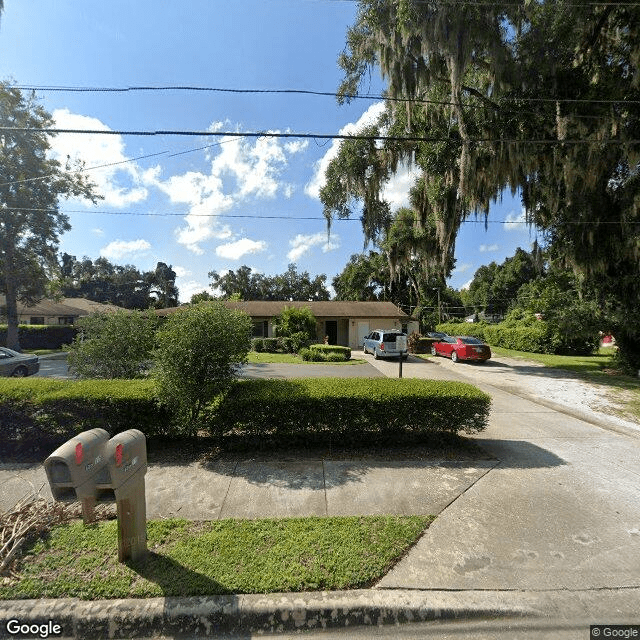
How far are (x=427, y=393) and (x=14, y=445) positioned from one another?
645 cm

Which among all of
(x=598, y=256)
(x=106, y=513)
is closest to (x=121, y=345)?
(x=106, y=513)

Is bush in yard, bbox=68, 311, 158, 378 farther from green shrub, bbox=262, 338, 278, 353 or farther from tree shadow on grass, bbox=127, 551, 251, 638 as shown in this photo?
green shrub, bbox=262, 338, 278, 353


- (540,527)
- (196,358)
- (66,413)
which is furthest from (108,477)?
(540,527)

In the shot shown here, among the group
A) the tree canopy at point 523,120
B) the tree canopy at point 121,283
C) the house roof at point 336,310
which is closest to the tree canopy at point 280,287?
the tree canopy at point 121,283

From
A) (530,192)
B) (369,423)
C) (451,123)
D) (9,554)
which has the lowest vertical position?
(9,554)

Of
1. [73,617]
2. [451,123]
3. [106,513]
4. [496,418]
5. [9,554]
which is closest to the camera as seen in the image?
[73,617]

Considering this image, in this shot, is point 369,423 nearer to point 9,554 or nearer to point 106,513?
point 106,513

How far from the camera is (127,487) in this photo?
2490mm

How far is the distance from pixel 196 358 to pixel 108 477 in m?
2.33

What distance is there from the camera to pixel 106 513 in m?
3.34

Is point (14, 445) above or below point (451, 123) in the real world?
below

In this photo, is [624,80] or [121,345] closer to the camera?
[121,345]

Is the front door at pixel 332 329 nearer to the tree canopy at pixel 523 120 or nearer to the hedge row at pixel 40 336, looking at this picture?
the tree canopy at pixel 523 120

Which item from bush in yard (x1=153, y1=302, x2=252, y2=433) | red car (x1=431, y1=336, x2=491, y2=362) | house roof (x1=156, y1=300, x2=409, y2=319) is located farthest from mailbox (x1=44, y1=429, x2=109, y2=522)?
house roof (x1=156, y1=300, x2=409, y2=319)
